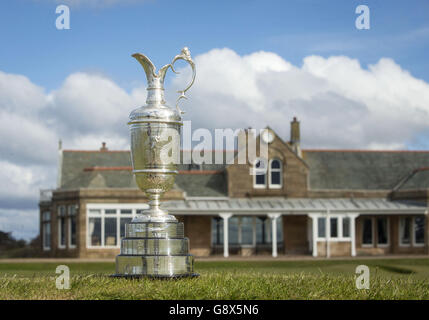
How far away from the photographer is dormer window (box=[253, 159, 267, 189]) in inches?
1358

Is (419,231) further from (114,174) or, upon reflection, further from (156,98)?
(156,98)

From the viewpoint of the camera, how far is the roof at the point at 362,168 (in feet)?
116

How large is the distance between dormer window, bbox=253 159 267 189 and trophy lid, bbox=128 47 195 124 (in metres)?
22.4

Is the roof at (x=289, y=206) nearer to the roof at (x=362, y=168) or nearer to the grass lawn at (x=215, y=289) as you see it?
the roof at (x=362, y=168)

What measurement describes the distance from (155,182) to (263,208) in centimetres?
2103

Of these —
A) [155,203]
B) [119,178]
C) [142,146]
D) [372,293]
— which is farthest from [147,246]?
[119,178]

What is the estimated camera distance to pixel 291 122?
3825 cm

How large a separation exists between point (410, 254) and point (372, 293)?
81.4ft

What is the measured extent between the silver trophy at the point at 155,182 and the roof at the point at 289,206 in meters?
19.6

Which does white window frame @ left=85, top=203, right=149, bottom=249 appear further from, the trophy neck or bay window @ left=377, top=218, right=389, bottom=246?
the trophy neck

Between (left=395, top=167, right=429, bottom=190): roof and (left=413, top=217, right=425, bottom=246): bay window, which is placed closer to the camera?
(left=413, top=217, right=425, bottom=246): bay window

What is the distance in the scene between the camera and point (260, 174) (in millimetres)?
34812

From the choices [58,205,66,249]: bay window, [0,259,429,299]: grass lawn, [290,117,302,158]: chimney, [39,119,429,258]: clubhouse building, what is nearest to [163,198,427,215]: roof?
[39,119,429,258]: clubhouse building

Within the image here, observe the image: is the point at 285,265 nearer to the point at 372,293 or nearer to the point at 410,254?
the point at 410,254
